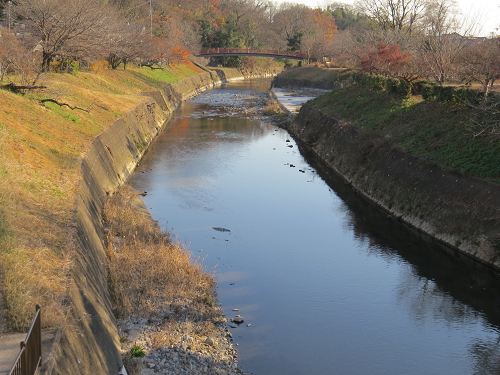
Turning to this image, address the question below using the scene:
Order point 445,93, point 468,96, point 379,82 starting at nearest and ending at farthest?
point 468,96, point 445,93, point 379,82

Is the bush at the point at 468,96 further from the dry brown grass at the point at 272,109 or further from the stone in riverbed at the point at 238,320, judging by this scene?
the dry brown grass at the point at 272,109

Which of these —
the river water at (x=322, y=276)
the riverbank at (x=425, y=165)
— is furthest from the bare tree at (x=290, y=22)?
the river water at (x=322, y=276)

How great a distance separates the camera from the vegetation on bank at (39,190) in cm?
820

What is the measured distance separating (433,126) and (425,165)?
13.2 ft

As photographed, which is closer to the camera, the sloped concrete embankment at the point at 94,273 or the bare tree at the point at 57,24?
the sloped concrete embankment at the point at 94,273

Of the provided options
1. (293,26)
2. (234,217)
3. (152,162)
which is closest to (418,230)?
(234,217)

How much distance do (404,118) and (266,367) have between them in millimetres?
20362

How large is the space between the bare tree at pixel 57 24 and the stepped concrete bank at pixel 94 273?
196 inches

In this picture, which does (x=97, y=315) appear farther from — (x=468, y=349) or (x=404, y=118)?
(x=404, y=118)

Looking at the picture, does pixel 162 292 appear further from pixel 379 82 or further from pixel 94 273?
pixel 379 82

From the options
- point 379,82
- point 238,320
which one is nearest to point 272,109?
point 379,82

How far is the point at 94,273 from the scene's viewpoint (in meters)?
11.1

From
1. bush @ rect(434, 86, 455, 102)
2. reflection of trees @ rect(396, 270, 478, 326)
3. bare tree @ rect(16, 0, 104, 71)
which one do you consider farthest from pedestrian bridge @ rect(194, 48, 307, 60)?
reflection of trees @ rect(396, 270, 478, 326)

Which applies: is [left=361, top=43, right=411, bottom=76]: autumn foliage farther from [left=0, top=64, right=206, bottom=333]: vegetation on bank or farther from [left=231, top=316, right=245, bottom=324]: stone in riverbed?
[left=231, top=316, right=245, bottom=324]: stone in riverbed
